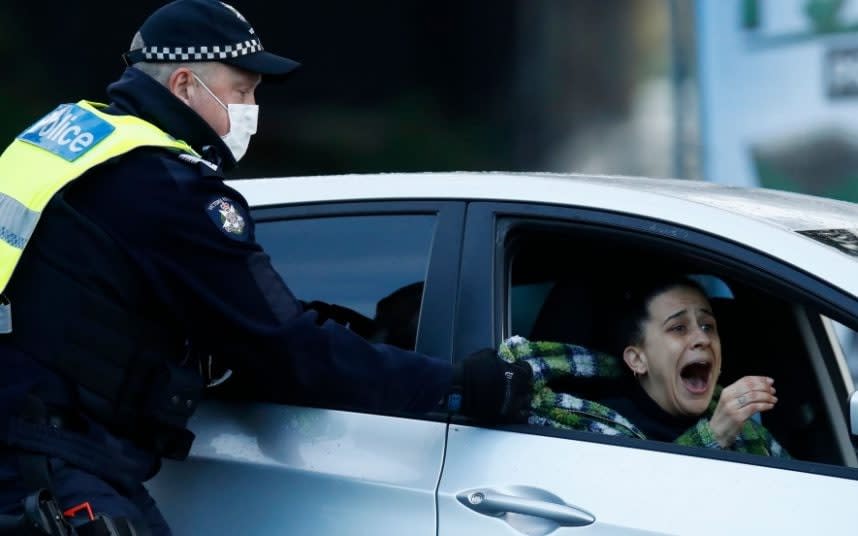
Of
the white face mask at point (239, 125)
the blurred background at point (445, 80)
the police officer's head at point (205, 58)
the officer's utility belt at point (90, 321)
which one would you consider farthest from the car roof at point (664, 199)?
the blurred background at point (445, 80)

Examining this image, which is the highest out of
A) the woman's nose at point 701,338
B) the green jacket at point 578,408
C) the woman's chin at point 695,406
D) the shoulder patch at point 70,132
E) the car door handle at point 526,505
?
the woman's nose at point 701,338

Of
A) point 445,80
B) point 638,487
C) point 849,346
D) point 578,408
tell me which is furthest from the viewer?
point 445,80

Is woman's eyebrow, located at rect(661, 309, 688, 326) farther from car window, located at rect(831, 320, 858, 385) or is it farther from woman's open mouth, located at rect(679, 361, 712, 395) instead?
car window, located at rect(831, 320, 858, 385)

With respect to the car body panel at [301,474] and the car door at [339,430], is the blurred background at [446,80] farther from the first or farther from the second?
the car body panel at [301,474]

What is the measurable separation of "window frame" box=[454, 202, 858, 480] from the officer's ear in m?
0.61

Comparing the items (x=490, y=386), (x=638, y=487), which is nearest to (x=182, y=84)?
(x=490, y=386)

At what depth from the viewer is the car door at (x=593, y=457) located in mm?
2457

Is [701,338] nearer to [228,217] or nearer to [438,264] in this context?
[438,264]

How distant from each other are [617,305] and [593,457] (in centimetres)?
66

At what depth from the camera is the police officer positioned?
257 centimetres

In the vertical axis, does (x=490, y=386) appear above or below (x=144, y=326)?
above

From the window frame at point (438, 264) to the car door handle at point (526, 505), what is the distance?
305 mm

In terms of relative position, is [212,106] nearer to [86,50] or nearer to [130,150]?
[130,150]

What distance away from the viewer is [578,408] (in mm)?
2898
